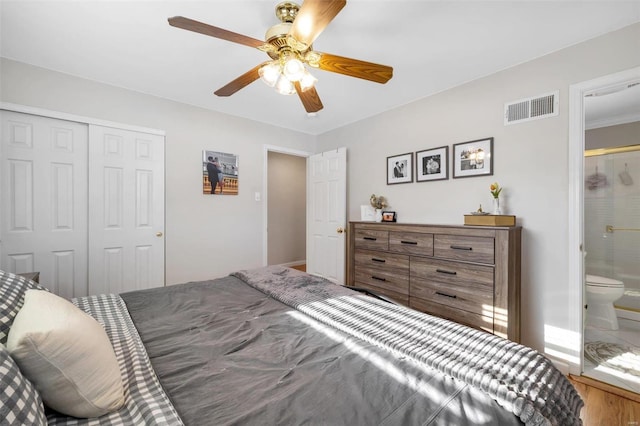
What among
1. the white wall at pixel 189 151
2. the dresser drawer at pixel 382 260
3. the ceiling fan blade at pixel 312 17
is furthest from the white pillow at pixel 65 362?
the white wall at pixel 189 151

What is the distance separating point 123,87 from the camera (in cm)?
284

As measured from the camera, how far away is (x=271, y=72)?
1708 mm

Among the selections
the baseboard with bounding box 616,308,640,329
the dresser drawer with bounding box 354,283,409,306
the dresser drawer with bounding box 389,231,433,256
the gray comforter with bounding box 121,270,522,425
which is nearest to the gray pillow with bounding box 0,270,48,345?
the gray comforter with bounding box 121,270,522,425

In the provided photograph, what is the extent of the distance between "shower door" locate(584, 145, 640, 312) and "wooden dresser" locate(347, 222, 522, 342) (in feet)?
6.40

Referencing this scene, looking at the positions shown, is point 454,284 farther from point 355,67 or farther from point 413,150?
point 355,67

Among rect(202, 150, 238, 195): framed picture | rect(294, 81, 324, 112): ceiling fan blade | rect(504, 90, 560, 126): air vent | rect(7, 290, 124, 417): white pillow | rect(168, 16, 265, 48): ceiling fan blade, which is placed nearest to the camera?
rect(7, 290, 124, 417): white pillow

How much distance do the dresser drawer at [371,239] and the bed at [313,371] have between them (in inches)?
59.8

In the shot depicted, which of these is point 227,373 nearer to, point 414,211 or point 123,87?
point 414,211

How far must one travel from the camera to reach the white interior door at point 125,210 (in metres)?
2.70

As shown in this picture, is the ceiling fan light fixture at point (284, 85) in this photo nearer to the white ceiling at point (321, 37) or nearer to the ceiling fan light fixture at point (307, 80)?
the ceiling fan light fixture at point (307, 80)

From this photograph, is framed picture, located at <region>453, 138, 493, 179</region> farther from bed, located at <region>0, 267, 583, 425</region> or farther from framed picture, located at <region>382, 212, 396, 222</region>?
bed, located at <region>0, 267, 583, 425</region>

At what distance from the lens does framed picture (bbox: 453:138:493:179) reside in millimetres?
2533

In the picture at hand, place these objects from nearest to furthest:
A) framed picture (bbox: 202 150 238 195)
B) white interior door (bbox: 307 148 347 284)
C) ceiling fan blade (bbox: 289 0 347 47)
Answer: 1. ceiling fan blade (bbox: 289 0 347 47)
2. framed picture (bbox: 202 150 238 195)
3. white interior door (bbox: 307 148 347 284)

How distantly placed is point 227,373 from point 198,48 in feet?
7.55
